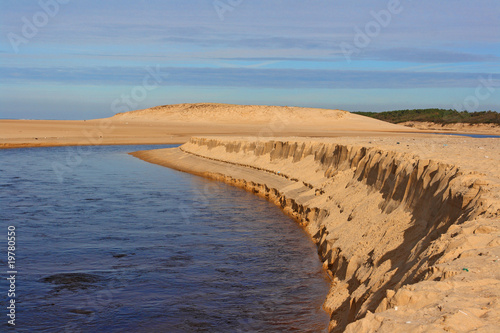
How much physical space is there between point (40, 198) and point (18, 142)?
28744 millimetres

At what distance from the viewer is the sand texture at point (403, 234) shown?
4715mm

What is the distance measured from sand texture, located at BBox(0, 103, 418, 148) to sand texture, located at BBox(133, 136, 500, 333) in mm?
38054

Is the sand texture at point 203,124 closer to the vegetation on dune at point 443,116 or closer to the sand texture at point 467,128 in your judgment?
the sand texture at point 467,128

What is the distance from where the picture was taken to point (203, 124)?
8031 centimetres

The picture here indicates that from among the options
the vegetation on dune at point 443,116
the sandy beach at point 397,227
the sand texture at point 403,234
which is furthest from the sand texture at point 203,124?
the sand texture at point 403,234

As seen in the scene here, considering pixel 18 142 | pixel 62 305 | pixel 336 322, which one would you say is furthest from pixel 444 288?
pixel 18 142

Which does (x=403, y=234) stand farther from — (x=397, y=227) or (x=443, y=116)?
(x=443, y=116)

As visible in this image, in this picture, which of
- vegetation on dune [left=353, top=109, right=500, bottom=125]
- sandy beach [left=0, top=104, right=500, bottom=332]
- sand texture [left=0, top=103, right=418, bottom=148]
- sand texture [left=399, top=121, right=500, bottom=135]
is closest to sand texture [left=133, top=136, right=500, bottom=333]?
sandy beach [left=0, top=104, right=500, bottom=332]

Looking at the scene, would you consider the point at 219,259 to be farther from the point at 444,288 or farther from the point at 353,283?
the point at 444,288

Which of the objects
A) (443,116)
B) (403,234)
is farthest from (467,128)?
(403,234)

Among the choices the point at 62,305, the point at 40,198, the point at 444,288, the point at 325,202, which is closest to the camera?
the point at 444,288

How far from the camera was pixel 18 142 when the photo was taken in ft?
A: 144

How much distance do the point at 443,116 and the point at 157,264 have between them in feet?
274

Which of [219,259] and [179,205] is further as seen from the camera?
[179,205]
